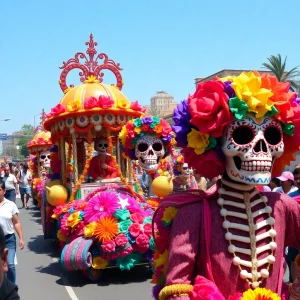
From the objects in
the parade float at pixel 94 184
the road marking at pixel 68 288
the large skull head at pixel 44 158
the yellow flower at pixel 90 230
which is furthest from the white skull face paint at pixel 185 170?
the large skull head at pixel 44 158

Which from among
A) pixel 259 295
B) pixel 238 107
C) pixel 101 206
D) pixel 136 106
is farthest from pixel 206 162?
pixel 136 106

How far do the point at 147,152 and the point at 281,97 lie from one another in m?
4.27

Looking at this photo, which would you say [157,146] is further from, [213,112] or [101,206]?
[213,112]

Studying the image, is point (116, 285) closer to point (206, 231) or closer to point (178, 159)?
point (178, 159)

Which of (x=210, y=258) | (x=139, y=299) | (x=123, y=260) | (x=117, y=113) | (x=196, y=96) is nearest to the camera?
(x=210, y=258)

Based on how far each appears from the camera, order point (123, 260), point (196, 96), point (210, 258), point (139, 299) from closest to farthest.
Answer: point (210, 258), point (196, 96), point (139, 299), point (123, 260)

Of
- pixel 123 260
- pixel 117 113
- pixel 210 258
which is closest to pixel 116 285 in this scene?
pixel 123 260

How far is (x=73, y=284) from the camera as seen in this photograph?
6098 mm

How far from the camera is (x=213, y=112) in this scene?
8.13ft

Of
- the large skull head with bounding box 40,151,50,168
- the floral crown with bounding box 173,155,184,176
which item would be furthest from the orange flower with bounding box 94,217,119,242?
the large skull head with bounding box 40,151,50,168

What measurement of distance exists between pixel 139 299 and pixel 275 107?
357 cm

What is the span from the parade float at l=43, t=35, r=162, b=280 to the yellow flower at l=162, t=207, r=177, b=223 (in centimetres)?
319

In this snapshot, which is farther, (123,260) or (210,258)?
(123,260)

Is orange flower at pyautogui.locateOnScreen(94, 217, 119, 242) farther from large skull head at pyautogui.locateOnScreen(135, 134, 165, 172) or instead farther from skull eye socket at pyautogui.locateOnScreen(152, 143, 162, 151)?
skull eye socket at pyautogui.locateOnScreen(152, 143, 162, 151)
